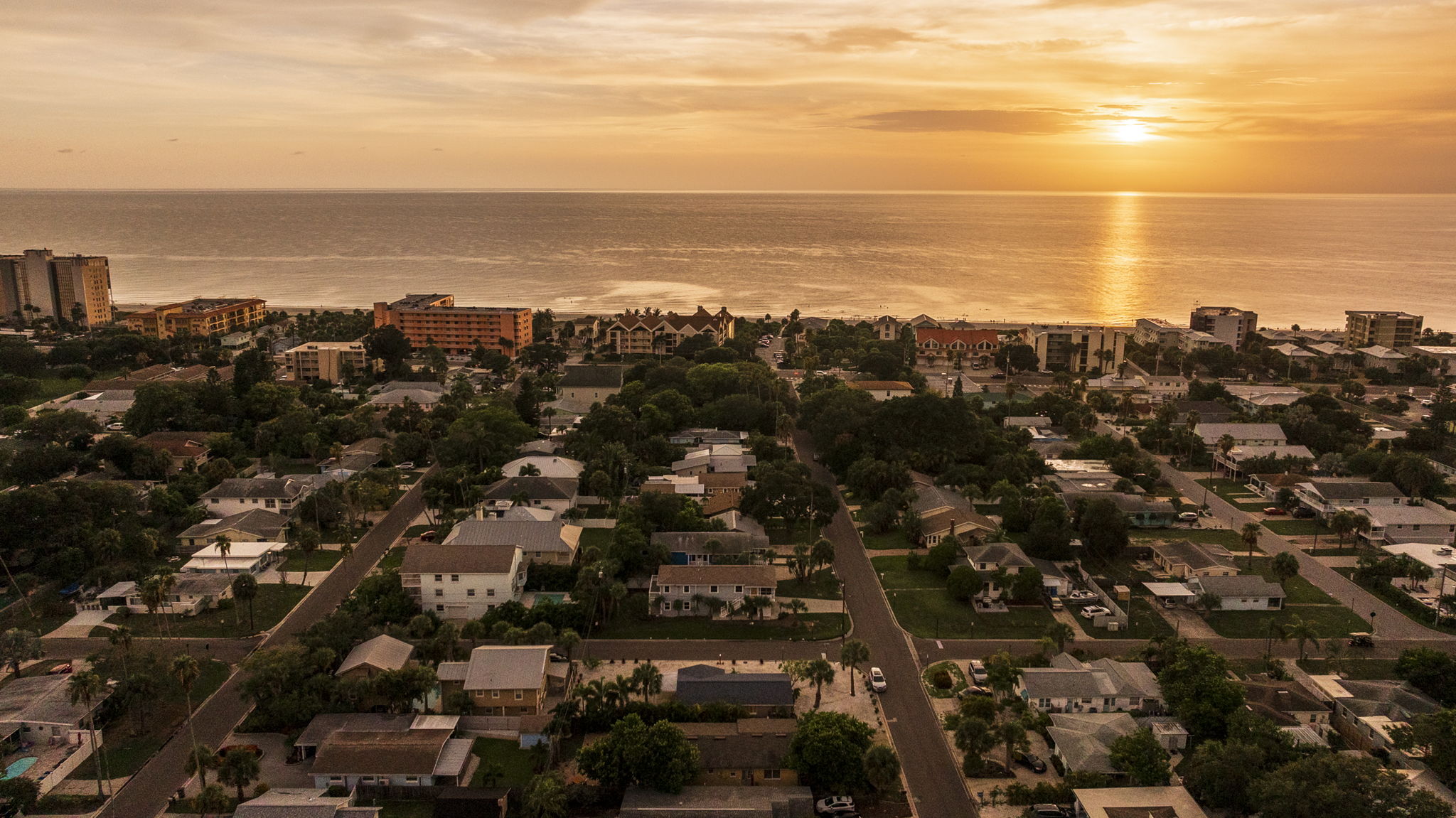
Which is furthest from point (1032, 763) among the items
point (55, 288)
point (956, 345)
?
Result: point (55, 288)

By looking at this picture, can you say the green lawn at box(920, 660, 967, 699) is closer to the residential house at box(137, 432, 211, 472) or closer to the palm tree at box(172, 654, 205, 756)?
Result: the palm tree at box(172, 654, 205, 756)

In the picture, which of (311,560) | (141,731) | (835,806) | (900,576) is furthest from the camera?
(311,560)

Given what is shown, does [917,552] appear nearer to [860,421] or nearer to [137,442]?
[860,421]

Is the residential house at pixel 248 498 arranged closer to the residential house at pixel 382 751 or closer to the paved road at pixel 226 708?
the paved road at pixel 226 708

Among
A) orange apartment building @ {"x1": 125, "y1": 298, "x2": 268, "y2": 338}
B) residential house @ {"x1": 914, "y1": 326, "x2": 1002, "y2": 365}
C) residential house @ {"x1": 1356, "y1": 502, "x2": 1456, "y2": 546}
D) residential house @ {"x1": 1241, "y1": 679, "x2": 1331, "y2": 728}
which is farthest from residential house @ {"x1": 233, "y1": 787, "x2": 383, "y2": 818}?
orange apartment building @ {"x1": 125, "y1": 298, "x2": 268, "y2": 338}

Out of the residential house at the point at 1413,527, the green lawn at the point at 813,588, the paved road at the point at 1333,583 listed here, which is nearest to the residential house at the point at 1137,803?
the green lawn at the point at 813,588

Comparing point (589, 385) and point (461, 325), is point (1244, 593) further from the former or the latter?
point (461, 325)
